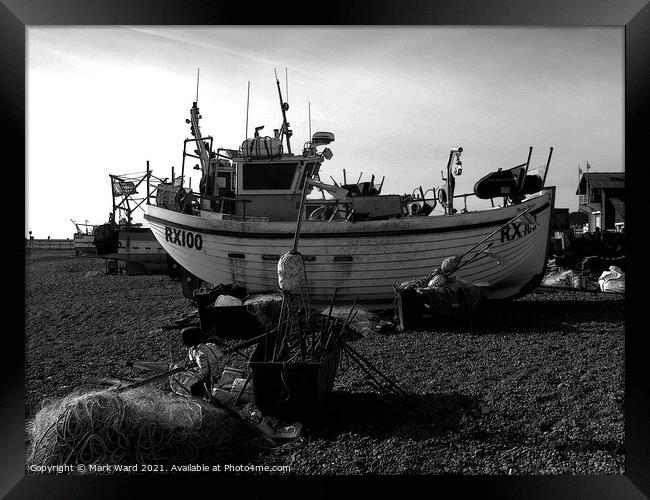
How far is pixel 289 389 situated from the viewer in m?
→ 3.88

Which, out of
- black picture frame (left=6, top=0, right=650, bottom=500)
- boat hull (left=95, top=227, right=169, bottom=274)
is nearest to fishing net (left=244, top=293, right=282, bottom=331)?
black picture frame (left=6, top=0, right=650, bottom=500)

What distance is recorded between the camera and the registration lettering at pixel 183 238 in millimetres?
9055

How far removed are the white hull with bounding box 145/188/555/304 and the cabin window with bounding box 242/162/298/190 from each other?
1053mm

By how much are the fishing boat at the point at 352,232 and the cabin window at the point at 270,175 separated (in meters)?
0.02

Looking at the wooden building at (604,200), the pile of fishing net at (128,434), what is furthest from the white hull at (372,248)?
the wooden building at (604,200)

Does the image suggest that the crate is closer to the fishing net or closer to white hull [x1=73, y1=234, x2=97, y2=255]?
the fishing net

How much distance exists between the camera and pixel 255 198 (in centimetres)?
948

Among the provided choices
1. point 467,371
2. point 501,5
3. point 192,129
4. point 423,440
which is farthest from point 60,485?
point 192,129

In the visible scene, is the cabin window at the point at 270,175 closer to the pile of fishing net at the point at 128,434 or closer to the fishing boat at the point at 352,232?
the fishing boat at the point at 352,232

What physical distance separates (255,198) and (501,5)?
6654mm

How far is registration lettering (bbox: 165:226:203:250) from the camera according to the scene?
905cm

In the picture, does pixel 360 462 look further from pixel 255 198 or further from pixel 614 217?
pixel 614 217

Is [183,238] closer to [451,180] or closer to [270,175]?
[270,175]

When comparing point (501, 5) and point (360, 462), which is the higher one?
→ point (501, 5)
